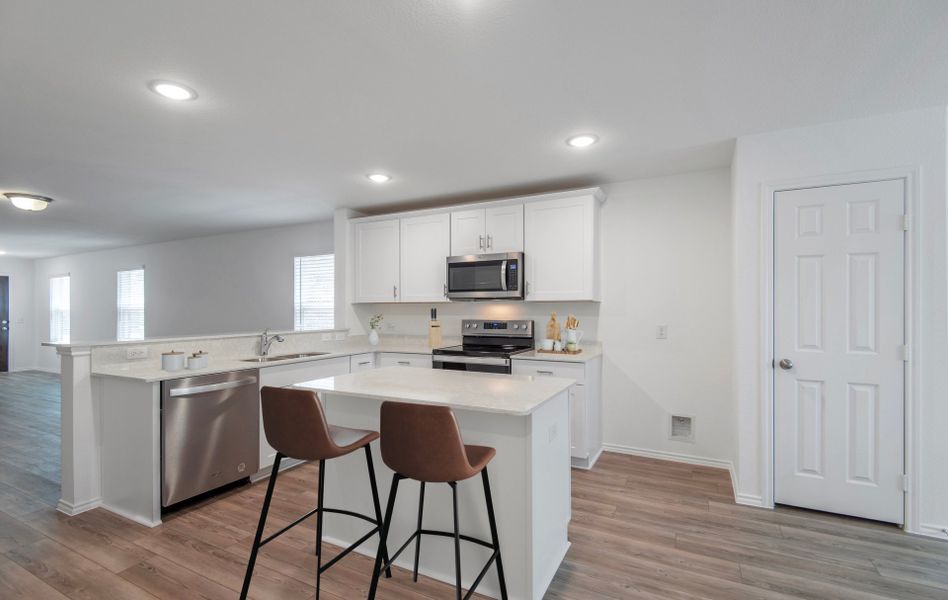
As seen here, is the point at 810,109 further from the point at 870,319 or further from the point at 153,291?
the point at 153,291

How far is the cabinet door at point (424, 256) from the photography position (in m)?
4.38

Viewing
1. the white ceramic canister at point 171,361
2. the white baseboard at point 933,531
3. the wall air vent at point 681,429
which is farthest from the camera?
the wall air vent at point 681,429

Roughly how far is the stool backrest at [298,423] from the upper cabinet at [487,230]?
2605mm

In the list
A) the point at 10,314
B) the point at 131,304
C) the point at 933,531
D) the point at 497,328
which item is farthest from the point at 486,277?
the point at 10,314

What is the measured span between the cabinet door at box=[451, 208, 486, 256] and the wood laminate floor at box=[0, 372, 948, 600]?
2274 mm

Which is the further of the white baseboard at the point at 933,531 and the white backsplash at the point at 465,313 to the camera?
the white backsplash at the point at 465,313

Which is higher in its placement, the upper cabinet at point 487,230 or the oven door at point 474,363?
the upper cabinet at point 487,230

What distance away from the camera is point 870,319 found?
2586 millimetres

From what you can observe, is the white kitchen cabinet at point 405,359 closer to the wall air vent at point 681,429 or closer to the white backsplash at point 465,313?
the white backsplash at point 465,313

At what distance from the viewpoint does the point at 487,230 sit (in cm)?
415

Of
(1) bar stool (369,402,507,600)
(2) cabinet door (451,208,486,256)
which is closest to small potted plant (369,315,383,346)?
(2) cabinet door (451,208,486,256)

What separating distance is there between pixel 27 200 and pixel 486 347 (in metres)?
4.54

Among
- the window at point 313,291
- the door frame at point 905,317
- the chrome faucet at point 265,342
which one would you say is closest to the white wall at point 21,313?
the window at point 313,291

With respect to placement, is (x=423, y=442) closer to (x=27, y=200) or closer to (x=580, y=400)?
(x=580, y=400)
